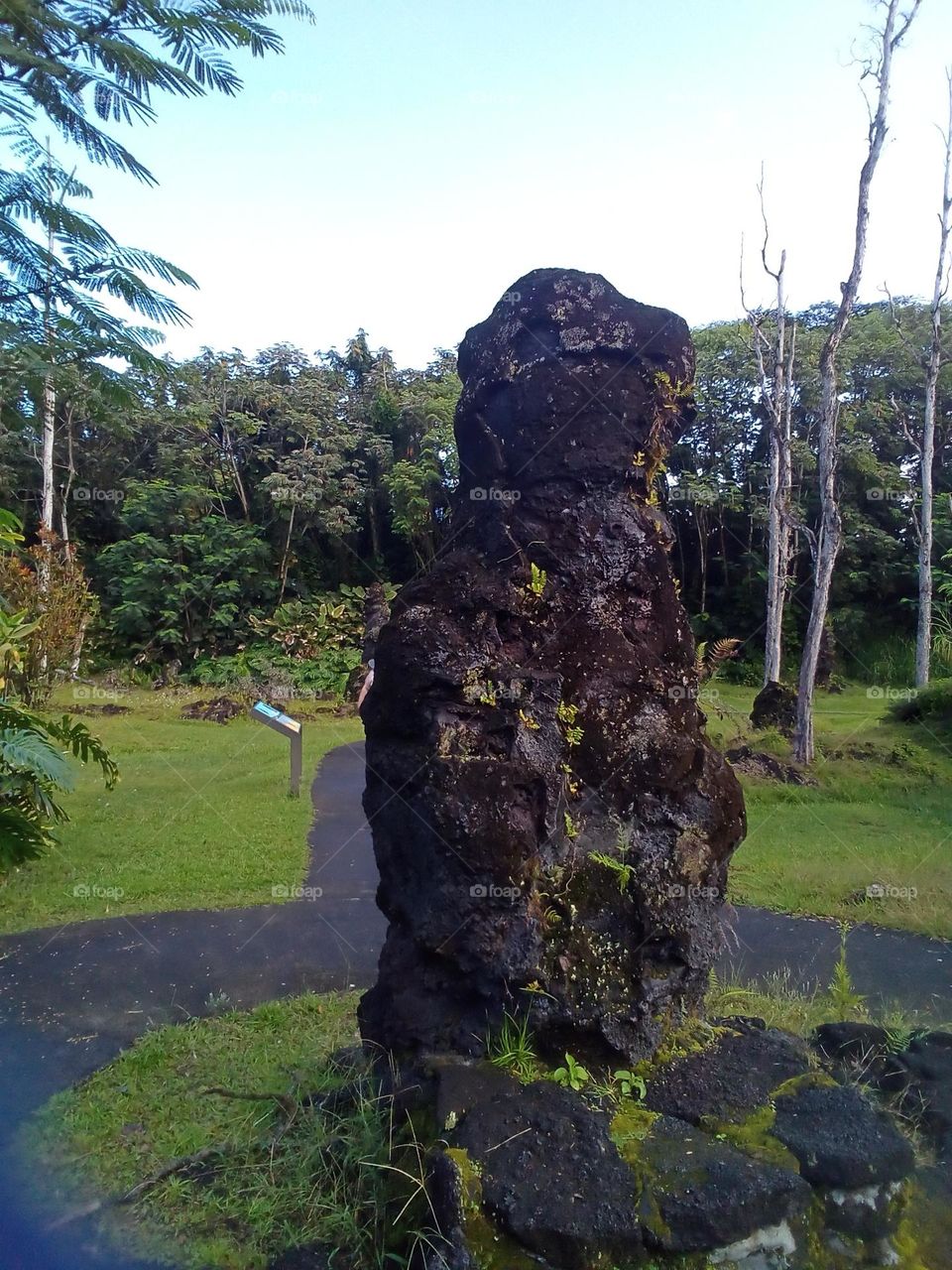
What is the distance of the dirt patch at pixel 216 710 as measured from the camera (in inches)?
650

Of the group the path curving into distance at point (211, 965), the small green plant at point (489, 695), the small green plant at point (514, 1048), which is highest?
the small green plant at point (489, 695)

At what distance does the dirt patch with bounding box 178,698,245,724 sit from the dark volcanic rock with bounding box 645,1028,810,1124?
14.0m

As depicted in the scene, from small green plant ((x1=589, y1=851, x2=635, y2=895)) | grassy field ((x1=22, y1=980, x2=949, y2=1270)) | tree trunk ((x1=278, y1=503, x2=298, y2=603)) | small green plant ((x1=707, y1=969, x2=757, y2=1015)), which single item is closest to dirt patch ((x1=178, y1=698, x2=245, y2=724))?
tree trunk ((x1=278, y1=503, x2=298, y2=603))

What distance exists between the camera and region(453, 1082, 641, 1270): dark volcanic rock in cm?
246

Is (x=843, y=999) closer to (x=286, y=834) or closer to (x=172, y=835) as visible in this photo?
(x=286, y=834)

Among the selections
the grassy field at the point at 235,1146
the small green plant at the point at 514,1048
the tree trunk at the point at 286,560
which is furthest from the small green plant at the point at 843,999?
the tree trunk at the point at 286,560

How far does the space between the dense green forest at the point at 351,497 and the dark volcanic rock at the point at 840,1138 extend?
19409 mm

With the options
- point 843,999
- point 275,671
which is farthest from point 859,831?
point 275,671

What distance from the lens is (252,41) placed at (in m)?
3.94

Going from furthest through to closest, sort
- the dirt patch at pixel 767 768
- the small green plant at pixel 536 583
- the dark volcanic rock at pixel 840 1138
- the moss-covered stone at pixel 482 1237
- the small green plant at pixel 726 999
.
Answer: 1. the dirt patch at pixel 767 768
2. the small green plant at pixel 726 999
3. the small green plant at pixel 536 583
4. the dark volcanic rock at pixel 840 1138
5. the moss-covered stone at pixel 482 1237

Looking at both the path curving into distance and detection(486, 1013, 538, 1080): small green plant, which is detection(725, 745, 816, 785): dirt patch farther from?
detection(486, 1013, 538, 1080): small green plant

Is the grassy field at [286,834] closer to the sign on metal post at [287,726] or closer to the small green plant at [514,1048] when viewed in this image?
the sign on metal post at [287,726]

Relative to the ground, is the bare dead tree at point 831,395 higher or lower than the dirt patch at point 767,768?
higher

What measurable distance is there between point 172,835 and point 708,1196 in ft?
22.3
